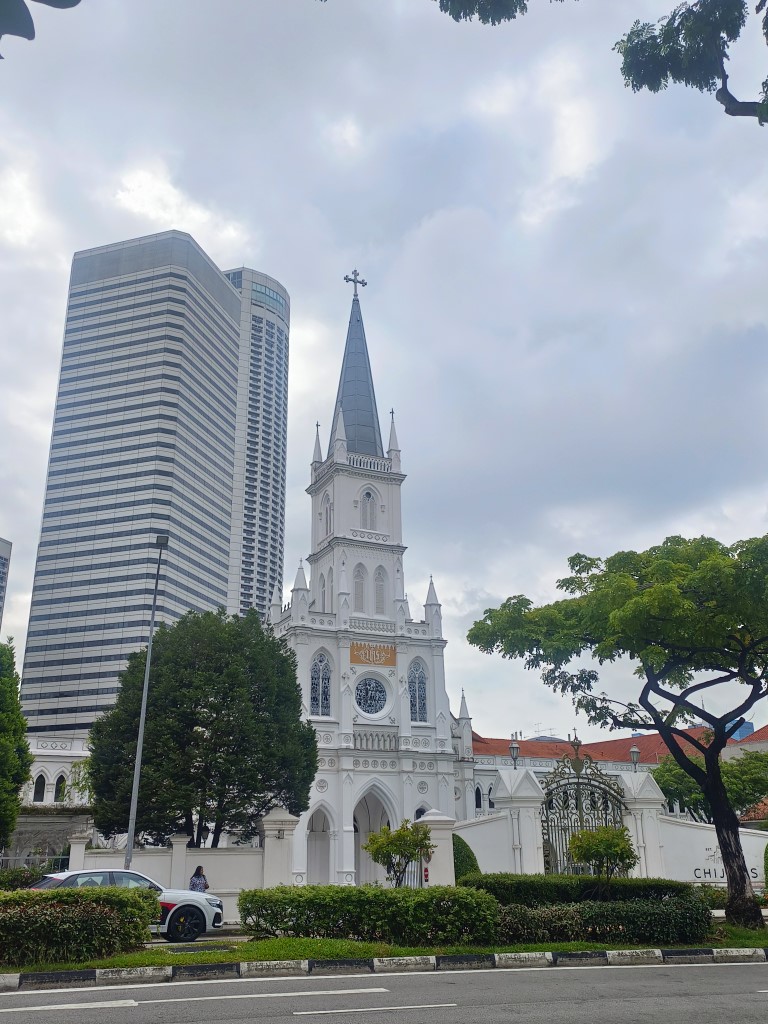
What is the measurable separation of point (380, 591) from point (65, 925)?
4174cm

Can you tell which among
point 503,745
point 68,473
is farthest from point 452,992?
point 68,473

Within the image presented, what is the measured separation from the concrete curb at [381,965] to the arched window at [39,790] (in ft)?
144

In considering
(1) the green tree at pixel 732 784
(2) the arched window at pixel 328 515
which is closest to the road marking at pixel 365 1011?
(1) the green tree at pixel 732 784

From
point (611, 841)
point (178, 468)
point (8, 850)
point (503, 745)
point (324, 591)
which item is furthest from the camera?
point (178, 468)

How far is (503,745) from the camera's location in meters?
63.1

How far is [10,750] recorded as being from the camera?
1254 inches

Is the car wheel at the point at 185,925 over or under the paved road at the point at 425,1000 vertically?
over

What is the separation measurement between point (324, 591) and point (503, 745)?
1961cm

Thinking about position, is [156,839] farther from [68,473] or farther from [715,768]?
[68,473]

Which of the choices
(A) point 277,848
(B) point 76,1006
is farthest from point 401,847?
(B) point 76,1006

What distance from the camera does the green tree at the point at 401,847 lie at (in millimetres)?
16906

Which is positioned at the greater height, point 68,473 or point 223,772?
point 68,473

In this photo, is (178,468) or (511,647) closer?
(511,647)

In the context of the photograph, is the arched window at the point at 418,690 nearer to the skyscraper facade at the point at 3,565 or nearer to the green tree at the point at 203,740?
the green tree at the point at 203,740
